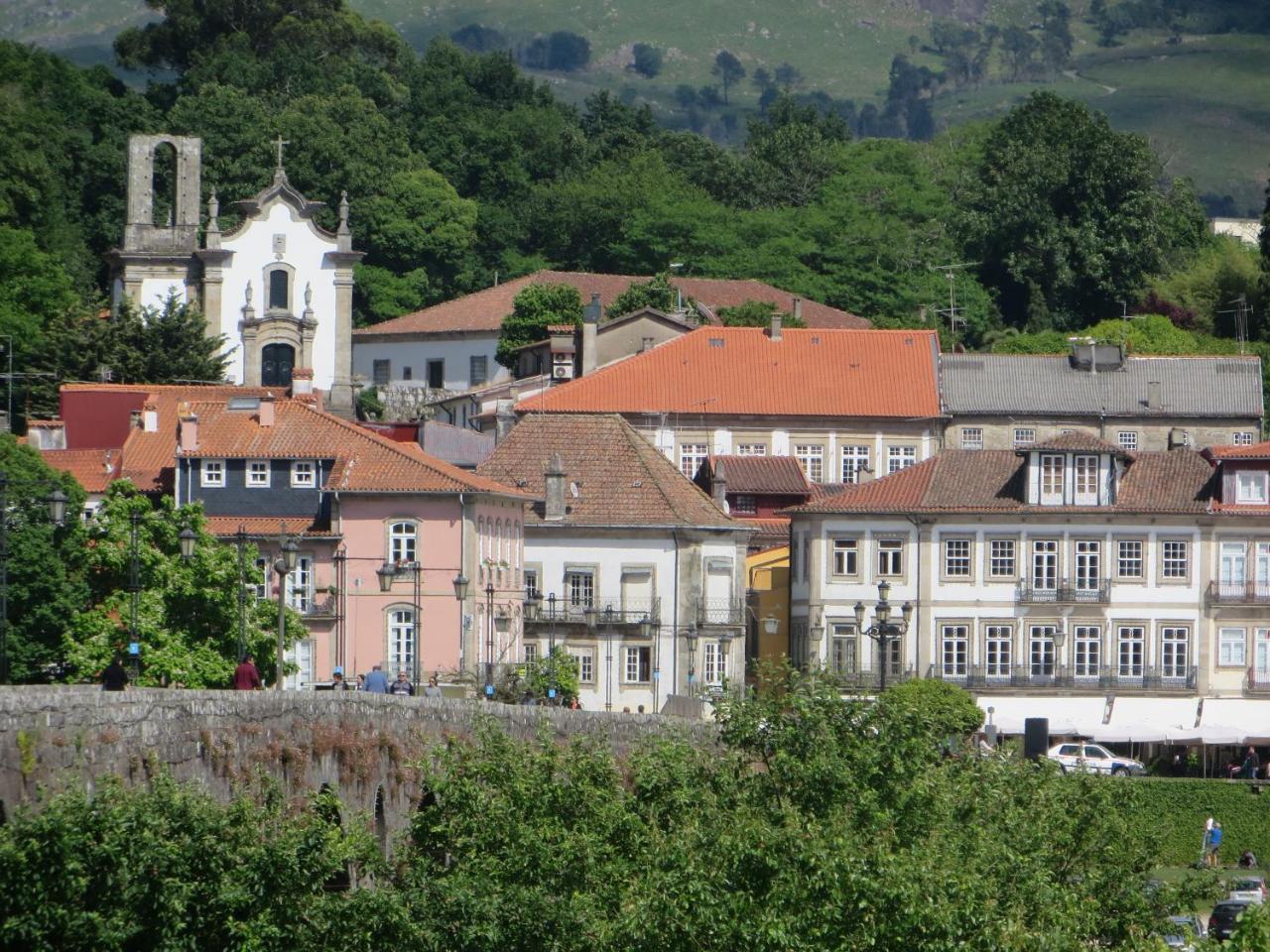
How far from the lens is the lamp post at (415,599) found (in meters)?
68.6

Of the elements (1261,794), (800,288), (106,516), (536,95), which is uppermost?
(536,95)

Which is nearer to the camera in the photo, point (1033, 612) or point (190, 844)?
point (190, 844)

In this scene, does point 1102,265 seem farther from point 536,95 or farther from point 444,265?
point 536,95

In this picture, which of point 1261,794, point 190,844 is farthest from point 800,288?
point 190,844

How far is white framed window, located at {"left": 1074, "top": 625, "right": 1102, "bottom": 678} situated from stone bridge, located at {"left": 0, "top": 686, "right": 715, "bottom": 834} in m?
27.5

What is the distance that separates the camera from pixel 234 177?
13162 cm

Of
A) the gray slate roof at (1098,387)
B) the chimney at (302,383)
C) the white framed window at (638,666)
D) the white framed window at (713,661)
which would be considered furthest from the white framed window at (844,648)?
the gray slate roof at (1098,387)

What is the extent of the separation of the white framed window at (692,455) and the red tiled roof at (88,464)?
21266 mm

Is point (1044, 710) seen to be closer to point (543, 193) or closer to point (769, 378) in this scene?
point (769, 378)

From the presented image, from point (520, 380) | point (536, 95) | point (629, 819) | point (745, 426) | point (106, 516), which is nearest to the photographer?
point (629, 819)

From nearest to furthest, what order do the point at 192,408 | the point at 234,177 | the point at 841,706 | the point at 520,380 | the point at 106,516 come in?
the point at 841,706, the point at 106,516, the point at 192,408, the point at 520,380, the point at 234,177

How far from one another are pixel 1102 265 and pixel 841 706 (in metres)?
77.0

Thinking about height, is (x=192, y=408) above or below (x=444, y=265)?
below

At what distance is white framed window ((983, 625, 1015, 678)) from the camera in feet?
286
